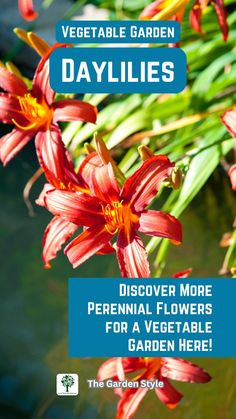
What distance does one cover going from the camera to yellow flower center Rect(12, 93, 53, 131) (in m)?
0.44

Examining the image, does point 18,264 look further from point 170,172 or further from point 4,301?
point 170,172

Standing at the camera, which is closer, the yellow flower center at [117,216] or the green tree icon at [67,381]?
the yellow flower center at [117,216]

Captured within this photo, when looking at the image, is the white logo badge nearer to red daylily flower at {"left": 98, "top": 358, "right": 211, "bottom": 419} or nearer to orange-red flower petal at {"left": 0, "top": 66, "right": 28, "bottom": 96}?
red daylily flower at {"left": 98, "top": 358, "right": 211, "bottom": 419}

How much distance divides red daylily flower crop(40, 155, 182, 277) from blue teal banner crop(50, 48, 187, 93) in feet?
0.34

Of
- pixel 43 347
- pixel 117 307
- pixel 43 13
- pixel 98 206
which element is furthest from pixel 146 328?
pixel 43 13

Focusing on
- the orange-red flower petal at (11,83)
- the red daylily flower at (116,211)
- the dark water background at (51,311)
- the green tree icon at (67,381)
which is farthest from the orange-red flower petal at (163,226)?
the dark water background at (51,311)

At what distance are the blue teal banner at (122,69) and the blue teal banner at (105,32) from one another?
2 centimetres

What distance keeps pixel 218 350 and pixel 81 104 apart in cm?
21

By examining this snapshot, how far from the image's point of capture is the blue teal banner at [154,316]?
53cm

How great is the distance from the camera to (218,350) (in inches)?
21.6

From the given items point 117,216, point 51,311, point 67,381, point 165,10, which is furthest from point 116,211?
point 51,311

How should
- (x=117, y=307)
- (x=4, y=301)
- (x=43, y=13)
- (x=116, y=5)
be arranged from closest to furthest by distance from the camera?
(x=117, y=307)
(x=116, y=5)
(x=4, y=301)
(x=43, y=13)

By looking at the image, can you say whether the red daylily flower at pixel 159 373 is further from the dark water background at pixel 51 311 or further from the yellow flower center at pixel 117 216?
the dark water background at pixel 51 311

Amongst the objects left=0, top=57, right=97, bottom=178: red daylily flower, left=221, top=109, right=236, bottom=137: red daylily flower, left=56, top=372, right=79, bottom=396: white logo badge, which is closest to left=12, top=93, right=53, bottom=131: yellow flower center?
left=0, top=57, right=97, bottom=178: red daylily flower
